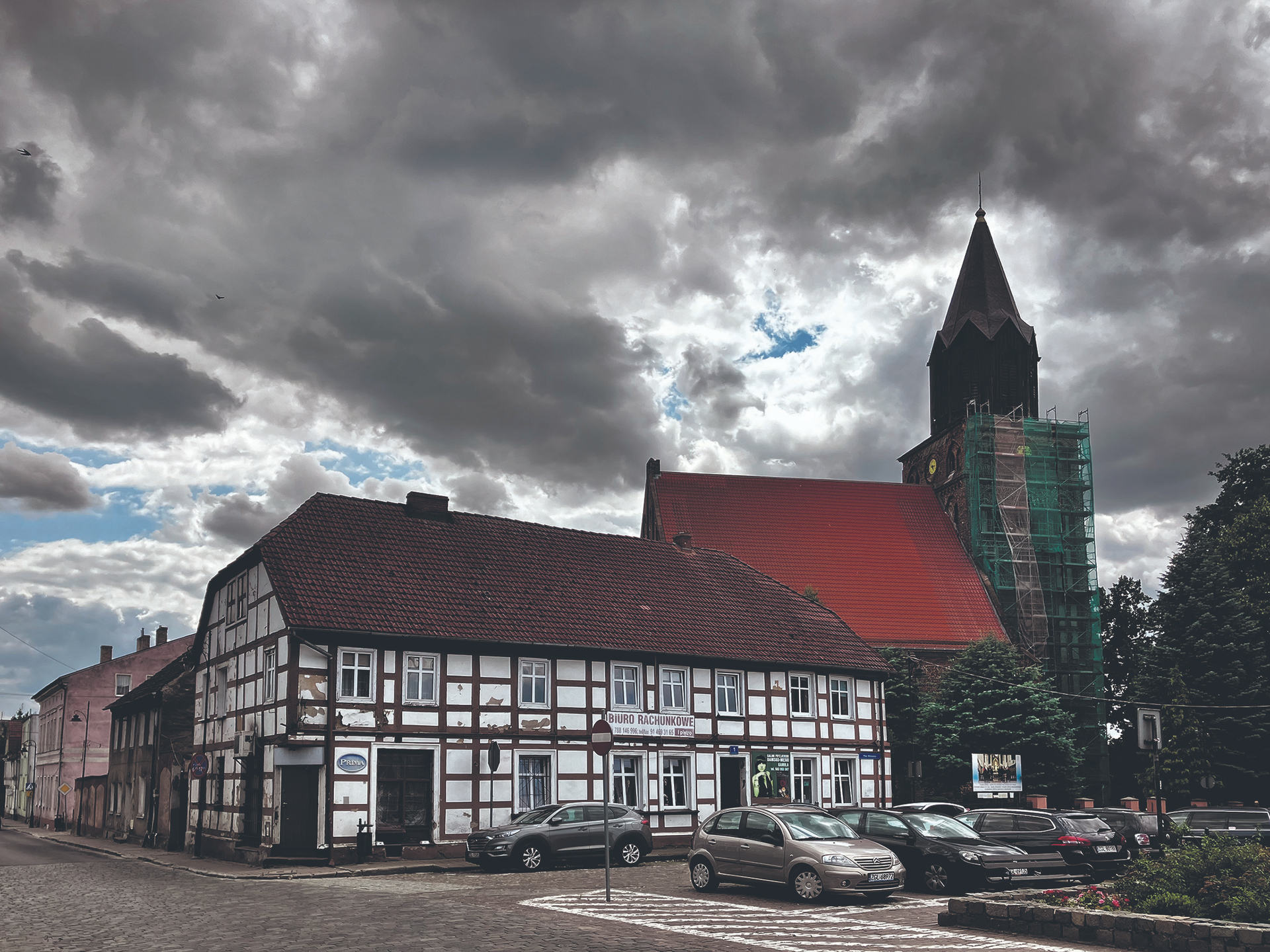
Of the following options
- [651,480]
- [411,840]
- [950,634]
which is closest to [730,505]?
[651,480]

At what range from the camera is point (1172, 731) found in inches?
1783

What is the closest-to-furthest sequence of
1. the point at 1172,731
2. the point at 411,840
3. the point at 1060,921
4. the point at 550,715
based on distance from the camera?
1. the point at 1060,921
2. the point at 411,840
3. the point at 550,715
4. the point at 1172,731

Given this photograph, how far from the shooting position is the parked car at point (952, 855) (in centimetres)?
1936

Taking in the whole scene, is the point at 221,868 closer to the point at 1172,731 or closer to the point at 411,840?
the point at 411,840

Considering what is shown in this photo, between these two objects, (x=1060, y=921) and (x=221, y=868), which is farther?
(x=221, y=868)

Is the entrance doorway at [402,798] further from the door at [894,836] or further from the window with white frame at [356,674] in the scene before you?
the door at [894,836]

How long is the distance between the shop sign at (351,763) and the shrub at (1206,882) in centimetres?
1815

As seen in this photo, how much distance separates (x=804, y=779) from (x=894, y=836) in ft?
53.9

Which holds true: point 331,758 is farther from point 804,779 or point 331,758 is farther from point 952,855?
point 804,779

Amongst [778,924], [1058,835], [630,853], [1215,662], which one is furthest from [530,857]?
[1215,662]

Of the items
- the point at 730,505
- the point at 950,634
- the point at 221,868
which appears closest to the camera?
the point at 221,868

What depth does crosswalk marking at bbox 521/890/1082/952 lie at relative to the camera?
13305mm

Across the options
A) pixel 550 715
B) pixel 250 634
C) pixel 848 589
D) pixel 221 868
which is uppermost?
pixel 848 589

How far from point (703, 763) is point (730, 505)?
25416mm
